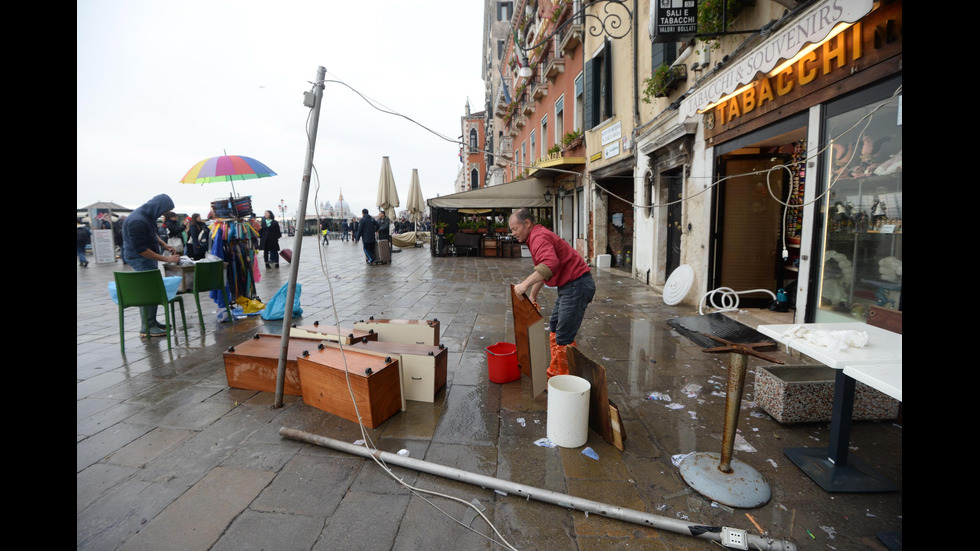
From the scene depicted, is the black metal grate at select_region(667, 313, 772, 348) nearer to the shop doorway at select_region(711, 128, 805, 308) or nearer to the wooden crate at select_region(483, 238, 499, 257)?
the shop doorway at select_region(711, 128, 805, 308)

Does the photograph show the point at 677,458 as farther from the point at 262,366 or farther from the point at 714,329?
the point at 714,329

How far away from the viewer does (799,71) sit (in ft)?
15.2

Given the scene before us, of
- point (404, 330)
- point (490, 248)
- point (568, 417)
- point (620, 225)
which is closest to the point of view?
point (568, 417)

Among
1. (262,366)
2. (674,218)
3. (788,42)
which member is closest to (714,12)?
(788,42)

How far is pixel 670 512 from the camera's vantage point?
2100mm

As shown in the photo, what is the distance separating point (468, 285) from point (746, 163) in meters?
5.54

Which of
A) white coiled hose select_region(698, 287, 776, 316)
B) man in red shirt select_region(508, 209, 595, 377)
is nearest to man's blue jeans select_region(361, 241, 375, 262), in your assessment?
white coiled hose select_region(698, 287, 776, 316)

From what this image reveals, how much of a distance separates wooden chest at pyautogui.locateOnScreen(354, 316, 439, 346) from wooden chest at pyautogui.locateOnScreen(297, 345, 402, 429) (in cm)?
75

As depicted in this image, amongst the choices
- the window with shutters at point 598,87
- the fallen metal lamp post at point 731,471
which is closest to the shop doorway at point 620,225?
the window with shutters at point 598,87

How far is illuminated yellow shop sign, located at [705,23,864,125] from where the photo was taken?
12.9ft

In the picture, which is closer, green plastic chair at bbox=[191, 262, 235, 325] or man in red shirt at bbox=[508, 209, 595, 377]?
man in red shirt at bbox=[508, 209, 595, 377]

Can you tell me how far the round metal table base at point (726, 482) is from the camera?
2162mm

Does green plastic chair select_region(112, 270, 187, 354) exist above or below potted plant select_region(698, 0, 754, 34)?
below

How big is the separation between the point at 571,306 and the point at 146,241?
5162 millimetres
